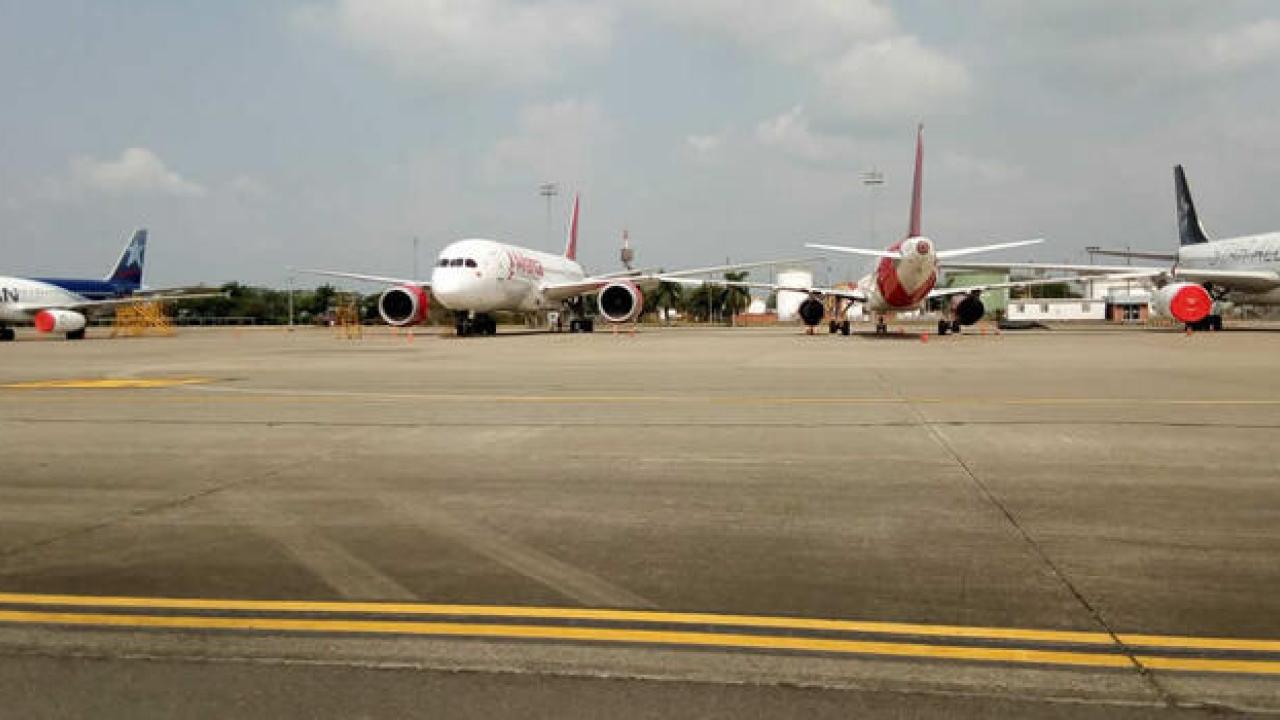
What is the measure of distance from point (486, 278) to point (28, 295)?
71.4ft

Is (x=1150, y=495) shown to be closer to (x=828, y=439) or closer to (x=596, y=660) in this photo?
(x=828, y=439)

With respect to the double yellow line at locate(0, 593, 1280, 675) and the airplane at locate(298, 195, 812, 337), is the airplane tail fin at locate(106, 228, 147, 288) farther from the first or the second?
the double yellow line at locate(0, 593, 1280, 675)

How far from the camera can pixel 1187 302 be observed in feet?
123

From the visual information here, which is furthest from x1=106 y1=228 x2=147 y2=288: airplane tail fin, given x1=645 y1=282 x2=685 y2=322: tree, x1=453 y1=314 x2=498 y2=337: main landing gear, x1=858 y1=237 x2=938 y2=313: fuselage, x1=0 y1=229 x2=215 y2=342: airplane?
x1=645 y1=282 x2=685 y2=322: tree

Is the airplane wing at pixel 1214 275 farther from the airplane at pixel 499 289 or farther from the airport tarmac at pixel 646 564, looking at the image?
the airport tarmac at pixel 646 564

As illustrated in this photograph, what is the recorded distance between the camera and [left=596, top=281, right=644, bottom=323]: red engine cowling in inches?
1694

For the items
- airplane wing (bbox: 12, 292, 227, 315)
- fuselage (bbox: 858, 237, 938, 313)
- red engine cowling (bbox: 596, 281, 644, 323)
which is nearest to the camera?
fuselage (bbox: 858, 237, 938, 313)

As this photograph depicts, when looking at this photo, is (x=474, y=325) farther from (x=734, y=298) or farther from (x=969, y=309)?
(x=734, y=298)

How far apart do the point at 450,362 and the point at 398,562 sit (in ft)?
57.3

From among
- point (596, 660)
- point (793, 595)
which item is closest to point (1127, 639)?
point (793, 595)

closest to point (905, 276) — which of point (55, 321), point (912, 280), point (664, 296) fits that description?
point (912, 280)

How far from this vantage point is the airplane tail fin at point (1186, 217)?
141 feet

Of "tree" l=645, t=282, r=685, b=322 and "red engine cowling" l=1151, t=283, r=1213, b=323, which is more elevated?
"tree" l=645, t=282, r=685, b=322

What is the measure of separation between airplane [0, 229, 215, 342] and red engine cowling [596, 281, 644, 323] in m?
20.0
